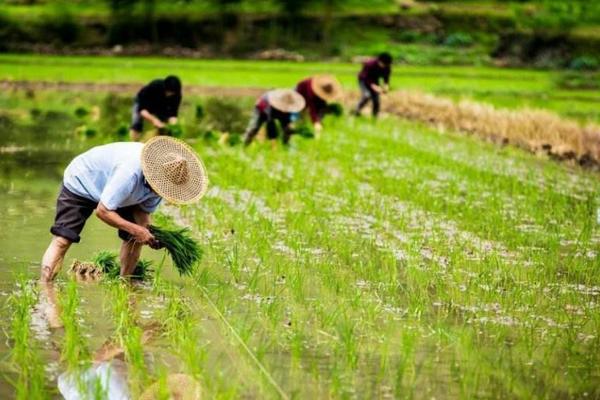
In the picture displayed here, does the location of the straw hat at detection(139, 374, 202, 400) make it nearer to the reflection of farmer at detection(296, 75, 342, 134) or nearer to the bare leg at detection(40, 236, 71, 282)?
the bare leg at detection(40, 236, 71, 282)

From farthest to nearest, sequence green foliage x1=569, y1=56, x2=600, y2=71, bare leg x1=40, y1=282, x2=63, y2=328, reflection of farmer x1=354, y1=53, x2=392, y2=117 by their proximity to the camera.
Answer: green foliage x1=569, y1=56, x2=600, y2=71 → reflection of farmer x1=354, y1=53, x2=392, y2=117 → bare leg x1=40, y1=282, x2=63, y2=328

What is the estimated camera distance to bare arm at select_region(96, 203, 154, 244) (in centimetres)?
646

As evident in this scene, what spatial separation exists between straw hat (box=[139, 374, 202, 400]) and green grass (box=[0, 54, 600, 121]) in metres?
18.6

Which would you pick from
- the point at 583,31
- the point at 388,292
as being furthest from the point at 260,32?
the point at 388,292

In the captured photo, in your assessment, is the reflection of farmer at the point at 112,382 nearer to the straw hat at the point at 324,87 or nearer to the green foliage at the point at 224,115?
the straw hat at the point at 324,87

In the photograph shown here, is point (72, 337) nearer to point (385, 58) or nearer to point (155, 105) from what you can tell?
point (155, 105)

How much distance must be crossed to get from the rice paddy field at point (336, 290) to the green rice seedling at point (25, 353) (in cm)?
1

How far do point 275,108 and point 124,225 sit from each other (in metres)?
7.74

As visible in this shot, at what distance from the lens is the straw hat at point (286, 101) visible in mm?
14094

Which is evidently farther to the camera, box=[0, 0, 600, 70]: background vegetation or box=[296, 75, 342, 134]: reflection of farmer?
box=[0, 0, 600, 70]: background vegetation

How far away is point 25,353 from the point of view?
518 cm

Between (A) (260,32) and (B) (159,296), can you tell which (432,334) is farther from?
(A) (260,32)

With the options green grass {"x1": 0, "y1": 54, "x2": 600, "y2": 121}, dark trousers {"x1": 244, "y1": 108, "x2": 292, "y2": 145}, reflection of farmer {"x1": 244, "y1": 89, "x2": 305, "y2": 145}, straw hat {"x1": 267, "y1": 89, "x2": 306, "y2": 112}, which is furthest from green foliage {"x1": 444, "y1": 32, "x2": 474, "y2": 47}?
straw hat {"x1": 267, "y1": 89, "x2": 306, "y2": 112}

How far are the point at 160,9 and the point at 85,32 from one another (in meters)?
3.98
